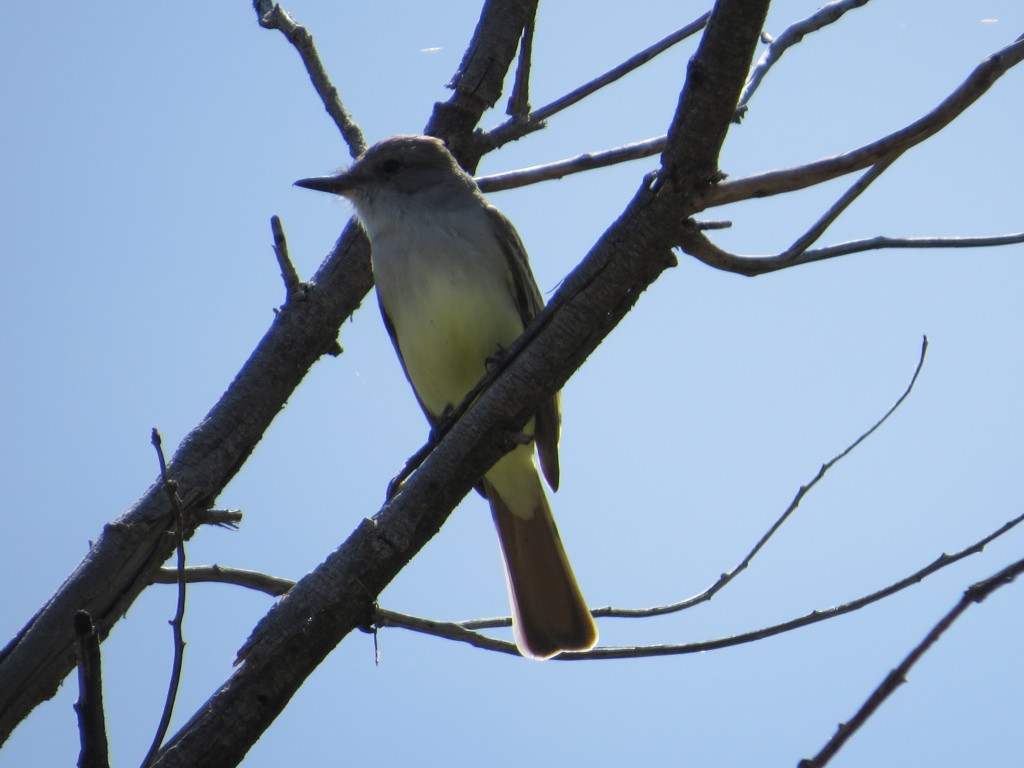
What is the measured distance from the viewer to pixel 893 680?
73.6 inches

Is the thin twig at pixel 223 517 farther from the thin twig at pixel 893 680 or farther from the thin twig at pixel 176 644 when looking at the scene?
the thin twig at pixel 893 680

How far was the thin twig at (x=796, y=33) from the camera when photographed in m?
4.65

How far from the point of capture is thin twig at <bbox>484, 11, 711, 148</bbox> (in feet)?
16.7

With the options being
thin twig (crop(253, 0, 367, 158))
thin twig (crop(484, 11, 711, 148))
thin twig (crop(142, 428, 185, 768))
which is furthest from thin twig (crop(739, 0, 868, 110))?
thin twig (crop(142, 428, 185, 768))

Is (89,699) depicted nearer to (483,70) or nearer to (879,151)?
(879,151)

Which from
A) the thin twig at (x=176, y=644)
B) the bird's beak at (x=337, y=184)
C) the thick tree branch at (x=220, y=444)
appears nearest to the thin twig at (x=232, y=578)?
the thick tree branch at (x=220, y=444)

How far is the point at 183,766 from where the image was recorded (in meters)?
2.97

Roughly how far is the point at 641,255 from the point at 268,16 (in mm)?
2719

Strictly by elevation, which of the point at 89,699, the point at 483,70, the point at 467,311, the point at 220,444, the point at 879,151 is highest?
the point at 483,70

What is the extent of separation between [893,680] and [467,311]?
383cm

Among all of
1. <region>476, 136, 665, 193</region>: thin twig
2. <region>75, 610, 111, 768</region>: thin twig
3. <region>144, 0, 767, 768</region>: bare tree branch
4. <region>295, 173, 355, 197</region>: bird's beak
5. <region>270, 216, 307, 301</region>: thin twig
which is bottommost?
<region>75, 610, 111, 768</region>: thin twig

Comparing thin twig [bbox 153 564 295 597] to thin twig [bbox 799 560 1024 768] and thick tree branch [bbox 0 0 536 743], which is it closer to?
thick tree branch [bbox 0 0 536 743]

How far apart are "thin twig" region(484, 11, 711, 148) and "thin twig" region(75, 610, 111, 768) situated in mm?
3317

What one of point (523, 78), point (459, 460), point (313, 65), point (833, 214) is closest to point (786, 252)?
point (833, 214)
